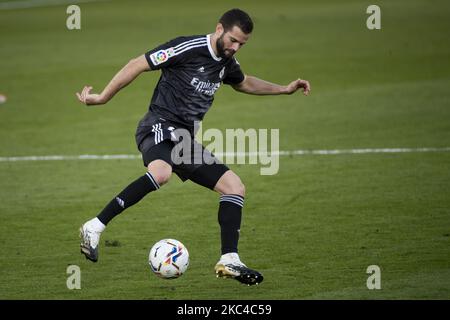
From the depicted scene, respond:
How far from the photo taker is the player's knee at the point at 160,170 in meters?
8.86

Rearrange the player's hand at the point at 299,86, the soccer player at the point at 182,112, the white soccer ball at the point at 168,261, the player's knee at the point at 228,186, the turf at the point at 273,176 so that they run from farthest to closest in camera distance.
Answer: the player's hand at the point at 299,86, the turf at the point at 273,176, the player's knee at the point at 228,186, the soccer player at the point at 182,112, the white soccer ball at the point at 168,261

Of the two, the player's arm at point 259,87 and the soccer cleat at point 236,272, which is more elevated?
the player's arm at point 259,87

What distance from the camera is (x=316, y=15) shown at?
100 ft

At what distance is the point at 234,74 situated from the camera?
9.71 m

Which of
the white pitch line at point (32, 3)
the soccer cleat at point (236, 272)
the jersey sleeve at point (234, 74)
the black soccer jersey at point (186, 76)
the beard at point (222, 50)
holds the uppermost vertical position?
the white pitch line at point (32, 3)

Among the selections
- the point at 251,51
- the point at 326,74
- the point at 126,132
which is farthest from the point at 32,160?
the point at 251,51

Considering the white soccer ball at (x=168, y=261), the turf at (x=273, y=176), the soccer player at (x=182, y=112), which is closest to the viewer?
the white soccer ball at (x=168, y=261)

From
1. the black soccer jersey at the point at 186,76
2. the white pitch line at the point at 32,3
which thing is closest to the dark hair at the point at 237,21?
the black soccer jersey at the point at 186,76

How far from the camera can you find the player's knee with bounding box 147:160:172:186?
8.86m

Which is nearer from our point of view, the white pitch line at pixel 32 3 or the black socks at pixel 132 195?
the black socks at pixel 132 195

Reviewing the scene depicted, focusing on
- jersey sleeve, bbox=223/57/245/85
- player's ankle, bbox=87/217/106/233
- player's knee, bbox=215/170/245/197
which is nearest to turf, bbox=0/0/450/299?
player's ankle, bbox=87/217/106/233

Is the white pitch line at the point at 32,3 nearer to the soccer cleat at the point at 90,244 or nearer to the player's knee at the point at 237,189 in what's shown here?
the player's knee at the point at 237,189

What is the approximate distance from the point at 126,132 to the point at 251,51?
840 cm

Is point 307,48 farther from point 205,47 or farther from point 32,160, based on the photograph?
point 205,47
